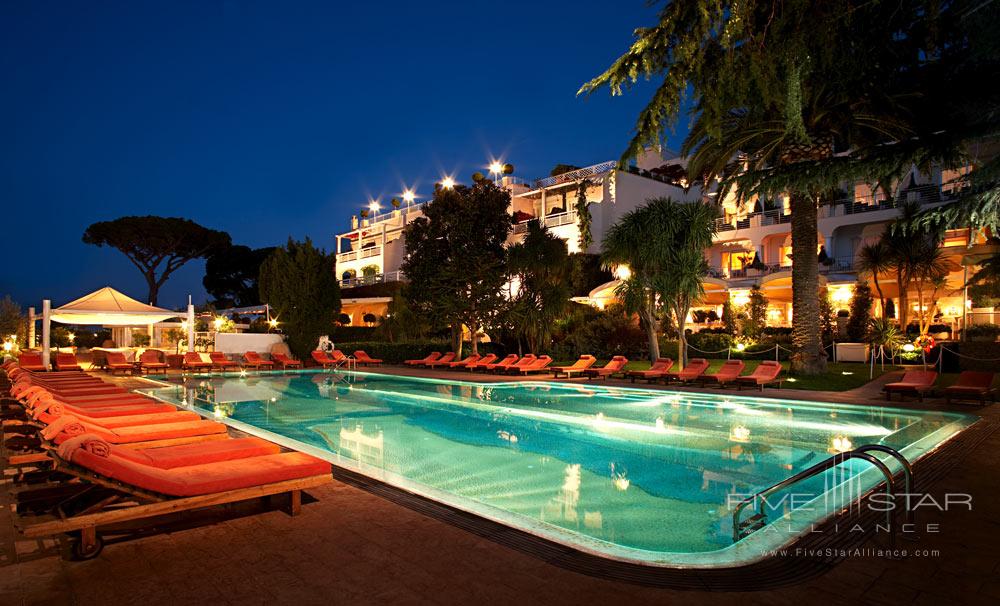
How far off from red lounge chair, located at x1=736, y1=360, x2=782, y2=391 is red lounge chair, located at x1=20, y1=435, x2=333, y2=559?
12.0 meters

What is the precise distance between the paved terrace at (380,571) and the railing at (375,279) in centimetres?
3504

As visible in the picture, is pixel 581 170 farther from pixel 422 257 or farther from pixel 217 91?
pixel 217 91

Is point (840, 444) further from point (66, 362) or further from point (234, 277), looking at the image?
point (234, 277)

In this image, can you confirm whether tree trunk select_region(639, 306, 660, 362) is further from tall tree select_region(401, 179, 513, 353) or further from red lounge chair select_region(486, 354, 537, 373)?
tall tree select_region(401, 179, 513, 353)

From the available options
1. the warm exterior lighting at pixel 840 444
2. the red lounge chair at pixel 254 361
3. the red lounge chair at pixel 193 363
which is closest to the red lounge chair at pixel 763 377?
the warm exterior lighting at pixel 840 444

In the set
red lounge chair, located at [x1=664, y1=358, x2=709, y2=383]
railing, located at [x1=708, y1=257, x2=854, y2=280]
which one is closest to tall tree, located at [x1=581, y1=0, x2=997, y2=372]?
red lounge chair, located at [x1=664, y1=358, x2=709, y2=383]

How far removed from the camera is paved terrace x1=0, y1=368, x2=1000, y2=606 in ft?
9.95

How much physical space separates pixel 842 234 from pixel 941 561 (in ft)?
102

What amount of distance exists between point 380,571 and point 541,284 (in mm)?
19171

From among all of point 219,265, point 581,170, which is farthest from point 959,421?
point 219,265

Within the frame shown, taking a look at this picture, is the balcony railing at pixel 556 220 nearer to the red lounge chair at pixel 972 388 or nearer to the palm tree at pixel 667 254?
the palm tree at pixel 667 254

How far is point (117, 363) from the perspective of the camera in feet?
71.2

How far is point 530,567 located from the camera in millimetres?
3426

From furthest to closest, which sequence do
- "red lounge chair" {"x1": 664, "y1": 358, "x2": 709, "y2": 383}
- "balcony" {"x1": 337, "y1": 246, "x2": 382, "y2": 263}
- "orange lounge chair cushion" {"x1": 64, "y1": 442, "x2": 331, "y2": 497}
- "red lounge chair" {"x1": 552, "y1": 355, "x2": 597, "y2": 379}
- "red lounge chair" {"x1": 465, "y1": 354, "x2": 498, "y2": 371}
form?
"balcony" {"x1": 337, "y1": 246, "x2": 382, "y2": 263} < "red lounge chair" {"x1": 465, "y1": 354, "x2": 498, "y2": 371} < "red lounge chair" {"x1": 552, "y1": 355, "x2": 597, "y2": 379} < "red lounge chair" {"x1": 664, "y1": 358, "x2": 709, "y2": 383} < "orange lounge chair cushion" {"x1": 64, "y1": 442, "x2": 331, "y2": 497}
